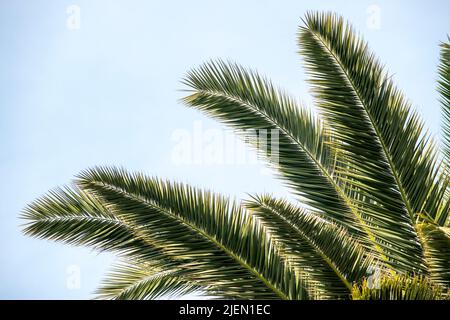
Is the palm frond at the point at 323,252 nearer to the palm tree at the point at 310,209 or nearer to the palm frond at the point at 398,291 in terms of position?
the palm tree at the point at 310,209

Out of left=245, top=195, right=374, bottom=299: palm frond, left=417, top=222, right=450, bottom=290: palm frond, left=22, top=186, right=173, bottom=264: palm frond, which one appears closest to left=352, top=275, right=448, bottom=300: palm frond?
left=417, top=222, right=450, bottom=290: palm frond

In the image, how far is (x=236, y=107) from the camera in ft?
24.1

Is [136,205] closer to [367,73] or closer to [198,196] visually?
[198,196]

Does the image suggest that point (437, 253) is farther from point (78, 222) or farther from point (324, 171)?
point (78, 222)

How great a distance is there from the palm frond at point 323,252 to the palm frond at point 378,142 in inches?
11.9

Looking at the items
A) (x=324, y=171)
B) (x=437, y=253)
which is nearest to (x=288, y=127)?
(x=324, y=171)

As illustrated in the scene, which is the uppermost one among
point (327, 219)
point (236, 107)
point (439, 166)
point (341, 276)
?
point (236, 107)

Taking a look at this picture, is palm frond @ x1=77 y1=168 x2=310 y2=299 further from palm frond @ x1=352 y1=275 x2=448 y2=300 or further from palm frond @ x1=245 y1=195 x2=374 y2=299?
palm frond @ x1=352 y1=275 x2=448 y2=300

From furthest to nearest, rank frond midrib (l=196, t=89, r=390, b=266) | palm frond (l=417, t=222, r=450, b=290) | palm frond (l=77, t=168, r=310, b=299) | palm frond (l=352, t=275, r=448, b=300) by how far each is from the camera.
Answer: frond midrib (l=196, t=89, r=390, b=266), palm frond (l=77, t=168, r=310, b=299), palm frond (l=417, t=222, r=450, b=290), palm frond (l=352, t=275, r=448, b=300)

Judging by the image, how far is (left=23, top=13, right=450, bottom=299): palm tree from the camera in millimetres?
6070

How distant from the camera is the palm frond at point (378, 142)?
244 inches

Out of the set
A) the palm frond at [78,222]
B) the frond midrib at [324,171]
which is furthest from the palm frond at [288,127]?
the palm frond at [78,222]
